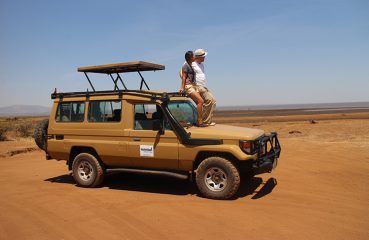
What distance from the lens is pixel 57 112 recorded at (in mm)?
8477

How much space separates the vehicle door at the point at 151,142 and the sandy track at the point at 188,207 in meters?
0.62

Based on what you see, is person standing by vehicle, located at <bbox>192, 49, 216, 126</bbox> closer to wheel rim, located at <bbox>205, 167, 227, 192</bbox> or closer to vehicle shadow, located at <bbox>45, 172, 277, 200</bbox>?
wheel rim, located at <bbox>205, 167, 227, 192</bbox>

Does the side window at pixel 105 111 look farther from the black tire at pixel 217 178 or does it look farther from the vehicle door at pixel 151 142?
the black tire at pixel 217 178

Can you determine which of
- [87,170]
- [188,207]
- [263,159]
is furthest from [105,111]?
[263,159]

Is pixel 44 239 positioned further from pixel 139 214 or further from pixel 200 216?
pixel 200 216

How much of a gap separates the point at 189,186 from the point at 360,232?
3629 millimetres

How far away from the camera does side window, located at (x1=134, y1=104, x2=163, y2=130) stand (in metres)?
7.28

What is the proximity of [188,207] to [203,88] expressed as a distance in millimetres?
2586

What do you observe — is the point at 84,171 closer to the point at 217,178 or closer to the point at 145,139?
the point at 145,139

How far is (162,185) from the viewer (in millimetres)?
7945

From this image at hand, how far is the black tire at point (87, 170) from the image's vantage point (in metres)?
7.88

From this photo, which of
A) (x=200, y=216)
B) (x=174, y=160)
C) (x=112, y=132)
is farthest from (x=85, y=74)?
(x=200, y=216)

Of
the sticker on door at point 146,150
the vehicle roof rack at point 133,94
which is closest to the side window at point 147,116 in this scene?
the vehicle roof rack at point 133,94

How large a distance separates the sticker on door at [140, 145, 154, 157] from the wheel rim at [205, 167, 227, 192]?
1.23 meters
